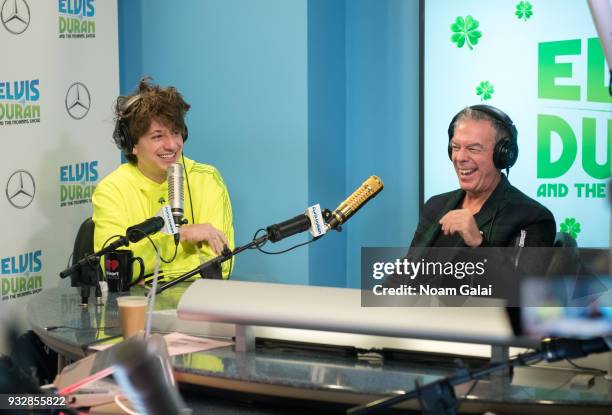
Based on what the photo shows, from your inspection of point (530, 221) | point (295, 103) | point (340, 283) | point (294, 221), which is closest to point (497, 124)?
point (530, 221)

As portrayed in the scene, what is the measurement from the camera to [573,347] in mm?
1376

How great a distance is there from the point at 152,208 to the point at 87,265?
0.81 m

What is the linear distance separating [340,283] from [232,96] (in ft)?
3.70

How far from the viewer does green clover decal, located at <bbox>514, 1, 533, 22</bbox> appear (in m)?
4.06

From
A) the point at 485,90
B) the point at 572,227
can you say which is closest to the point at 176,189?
the point at 485,90

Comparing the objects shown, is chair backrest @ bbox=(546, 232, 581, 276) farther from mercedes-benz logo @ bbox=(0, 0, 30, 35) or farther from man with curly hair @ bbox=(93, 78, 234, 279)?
mercedes-benz logo @ bbox=(0, 0, 30, 35)

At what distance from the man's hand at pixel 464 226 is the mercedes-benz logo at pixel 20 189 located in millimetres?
2117

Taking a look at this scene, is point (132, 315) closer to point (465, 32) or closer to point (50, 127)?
point (50, 127)

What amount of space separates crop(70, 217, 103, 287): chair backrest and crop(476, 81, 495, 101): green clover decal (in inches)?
76.3

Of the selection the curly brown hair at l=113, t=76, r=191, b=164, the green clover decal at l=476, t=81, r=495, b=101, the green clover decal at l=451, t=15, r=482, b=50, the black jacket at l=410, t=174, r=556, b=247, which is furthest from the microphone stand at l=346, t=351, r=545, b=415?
the green clover decal at l=451, t=15, r=482, b=50

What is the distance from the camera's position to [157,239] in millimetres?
3514

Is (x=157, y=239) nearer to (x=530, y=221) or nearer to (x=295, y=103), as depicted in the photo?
(x=295, y=103)

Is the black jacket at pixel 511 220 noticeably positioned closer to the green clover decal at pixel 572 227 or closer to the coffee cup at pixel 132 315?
the green clover decal at pixel 572 227

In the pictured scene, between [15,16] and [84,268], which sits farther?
[15,16]
